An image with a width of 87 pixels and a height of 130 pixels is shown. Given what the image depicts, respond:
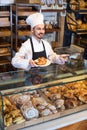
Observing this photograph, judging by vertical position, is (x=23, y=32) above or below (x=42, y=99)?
above

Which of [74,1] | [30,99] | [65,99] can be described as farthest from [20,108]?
[74,1]

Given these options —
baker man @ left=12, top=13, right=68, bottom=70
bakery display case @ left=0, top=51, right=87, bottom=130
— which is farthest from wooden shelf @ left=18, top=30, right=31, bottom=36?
bakery display case @ left=0, top=51, right=87, bottom=130

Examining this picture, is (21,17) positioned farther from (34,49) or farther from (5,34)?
(34,49)

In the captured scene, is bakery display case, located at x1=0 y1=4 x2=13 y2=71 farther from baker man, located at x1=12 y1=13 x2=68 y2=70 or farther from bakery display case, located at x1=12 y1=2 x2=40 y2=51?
baker man, located at x1=12 y1=13 x2=68 y2=70

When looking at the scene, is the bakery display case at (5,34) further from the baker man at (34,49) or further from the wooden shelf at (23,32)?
the baker man at (34,49)

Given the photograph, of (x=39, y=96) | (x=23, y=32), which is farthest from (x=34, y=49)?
(x=23, y=32)

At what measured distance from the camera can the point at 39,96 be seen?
147cm

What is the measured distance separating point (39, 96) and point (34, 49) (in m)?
0.72

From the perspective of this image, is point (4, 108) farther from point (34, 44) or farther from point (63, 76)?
point (34, 44)

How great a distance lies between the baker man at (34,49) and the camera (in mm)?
1898

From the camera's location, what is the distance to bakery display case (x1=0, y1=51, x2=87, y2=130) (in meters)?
1.25

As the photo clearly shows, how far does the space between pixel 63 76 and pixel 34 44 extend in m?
0.69

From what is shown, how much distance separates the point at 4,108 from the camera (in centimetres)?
128

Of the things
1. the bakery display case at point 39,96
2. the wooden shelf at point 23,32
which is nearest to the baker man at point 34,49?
the bakery display case at point 39,96
